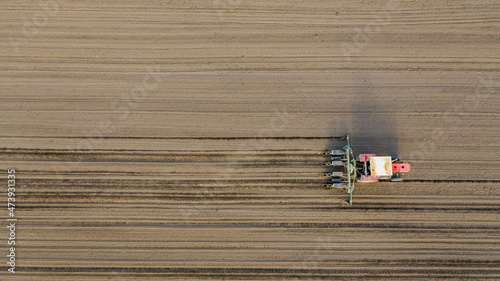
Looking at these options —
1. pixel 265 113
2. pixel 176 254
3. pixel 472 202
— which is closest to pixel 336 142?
pixel 265 113

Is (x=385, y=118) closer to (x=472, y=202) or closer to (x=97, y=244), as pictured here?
(x=472, y=202)

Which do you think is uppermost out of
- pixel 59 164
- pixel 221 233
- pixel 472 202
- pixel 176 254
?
pixel 59 164

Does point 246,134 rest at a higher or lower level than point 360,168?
higher

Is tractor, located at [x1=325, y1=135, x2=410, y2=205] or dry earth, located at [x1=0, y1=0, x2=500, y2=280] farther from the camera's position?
dry earth, located at [x1=0, y1=0, x2=500, y2=280]

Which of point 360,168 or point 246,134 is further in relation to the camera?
point 246,134
